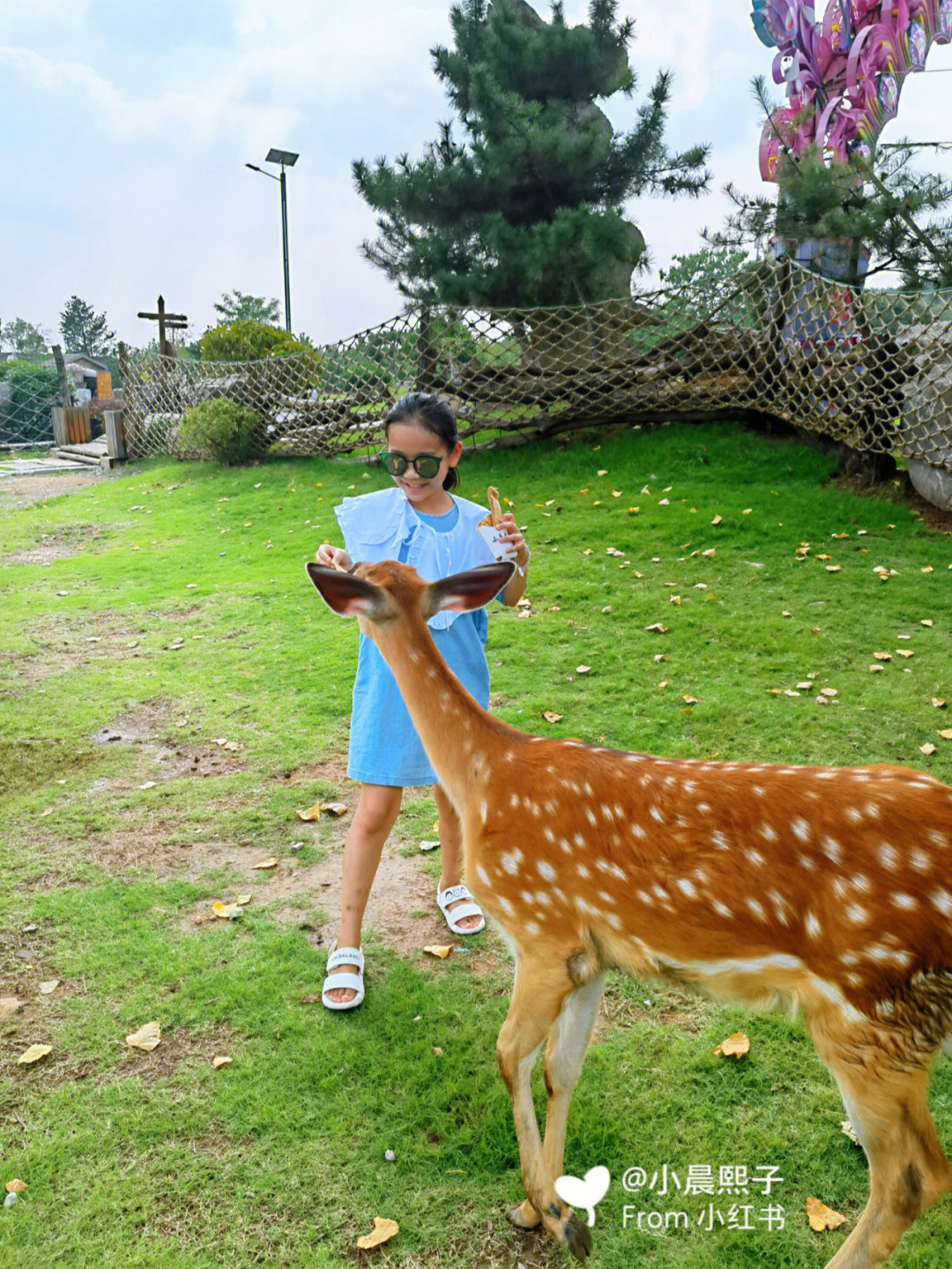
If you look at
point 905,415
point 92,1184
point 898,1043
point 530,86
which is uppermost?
point 530,86

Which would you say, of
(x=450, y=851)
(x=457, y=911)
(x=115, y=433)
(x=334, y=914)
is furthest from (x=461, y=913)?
(x=115, y=433)

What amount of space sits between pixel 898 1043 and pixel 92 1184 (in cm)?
211

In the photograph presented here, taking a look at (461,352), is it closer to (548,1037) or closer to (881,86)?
(881,86)

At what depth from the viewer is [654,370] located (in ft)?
35.6

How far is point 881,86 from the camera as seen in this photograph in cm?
1020

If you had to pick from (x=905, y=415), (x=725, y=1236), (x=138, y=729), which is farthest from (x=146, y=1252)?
(x=905, y=415)

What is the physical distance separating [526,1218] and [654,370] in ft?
32.0

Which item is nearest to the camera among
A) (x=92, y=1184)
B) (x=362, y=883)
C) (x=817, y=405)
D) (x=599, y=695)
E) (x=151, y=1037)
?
(x=92, y=1184)

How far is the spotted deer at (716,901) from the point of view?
78.0 inches

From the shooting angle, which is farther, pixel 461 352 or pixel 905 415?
pixel 461 352

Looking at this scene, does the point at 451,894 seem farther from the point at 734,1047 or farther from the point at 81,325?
the point at 81,325

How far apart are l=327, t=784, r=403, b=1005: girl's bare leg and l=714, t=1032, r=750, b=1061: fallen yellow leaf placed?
4.04ft

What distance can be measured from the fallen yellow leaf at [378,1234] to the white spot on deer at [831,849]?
144 cm

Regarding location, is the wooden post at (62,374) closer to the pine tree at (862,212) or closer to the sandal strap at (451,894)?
the pine tree at (862,212)
